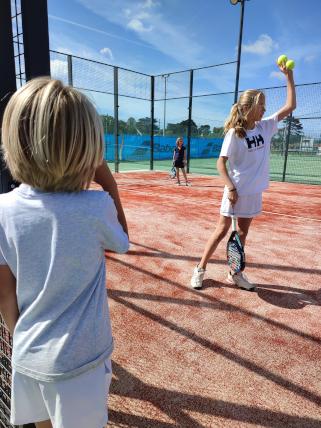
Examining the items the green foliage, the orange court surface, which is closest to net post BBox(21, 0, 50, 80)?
the orange court surface

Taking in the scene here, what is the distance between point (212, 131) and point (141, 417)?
18.9m

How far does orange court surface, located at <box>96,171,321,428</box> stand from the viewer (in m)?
1.80

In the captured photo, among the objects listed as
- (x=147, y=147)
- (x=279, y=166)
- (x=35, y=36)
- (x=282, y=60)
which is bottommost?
(x=279, y=166)

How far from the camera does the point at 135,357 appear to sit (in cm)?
221

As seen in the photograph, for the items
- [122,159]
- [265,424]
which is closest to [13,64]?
[265,424]

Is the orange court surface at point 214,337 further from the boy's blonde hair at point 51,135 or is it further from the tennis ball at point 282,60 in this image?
the tennis ball at point 282,60

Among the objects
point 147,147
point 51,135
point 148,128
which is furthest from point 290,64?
point 147,147

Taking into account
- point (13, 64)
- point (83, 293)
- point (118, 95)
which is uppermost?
point (118, 95)

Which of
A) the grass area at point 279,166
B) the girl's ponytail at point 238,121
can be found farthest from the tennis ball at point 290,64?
the grass area at point 279,166

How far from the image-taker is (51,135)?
2.70 feet

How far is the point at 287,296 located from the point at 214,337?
1081 millimetres

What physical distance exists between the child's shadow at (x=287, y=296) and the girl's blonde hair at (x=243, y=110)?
1.52 metres

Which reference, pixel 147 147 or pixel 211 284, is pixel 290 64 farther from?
pixel 147 147

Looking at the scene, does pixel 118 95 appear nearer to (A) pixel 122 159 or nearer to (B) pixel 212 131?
(A) pixel 122 159
